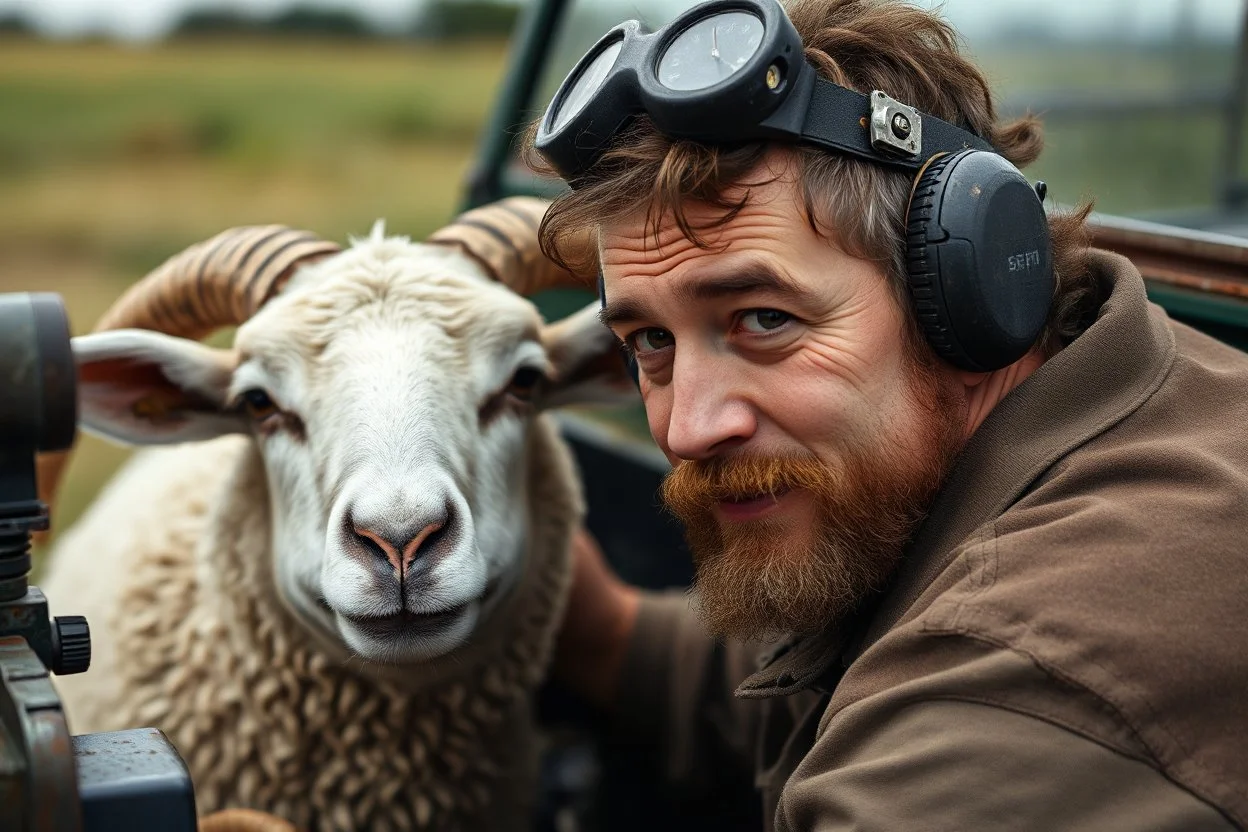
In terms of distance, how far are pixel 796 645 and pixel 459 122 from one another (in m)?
14.3

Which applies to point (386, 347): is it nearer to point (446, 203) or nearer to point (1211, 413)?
point (1211, 413)

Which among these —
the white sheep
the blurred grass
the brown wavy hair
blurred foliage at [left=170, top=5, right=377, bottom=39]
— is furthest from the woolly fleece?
blurred foliage at [left=170, top=5, right=377, bottom=39]

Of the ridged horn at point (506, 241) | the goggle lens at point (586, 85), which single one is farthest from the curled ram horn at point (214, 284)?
the goggle lens at point (586, 85)

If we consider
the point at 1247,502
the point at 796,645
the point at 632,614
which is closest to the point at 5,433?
the point at 796,645

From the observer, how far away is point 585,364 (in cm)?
272

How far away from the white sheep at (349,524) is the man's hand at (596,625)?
0.33 metres

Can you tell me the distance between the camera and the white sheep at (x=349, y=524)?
2.18 meters

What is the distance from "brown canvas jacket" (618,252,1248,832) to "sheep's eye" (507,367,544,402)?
95cm

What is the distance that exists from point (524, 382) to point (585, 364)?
190 mm

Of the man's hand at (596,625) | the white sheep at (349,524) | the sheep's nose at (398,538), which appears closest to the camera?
the sheep's nose at (398,538)

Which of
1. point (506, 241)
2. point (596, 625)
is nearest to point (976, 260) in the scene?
point (506, 241)

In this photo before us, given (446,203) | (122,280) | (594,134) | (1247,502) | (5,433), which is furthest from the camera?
(446,203)

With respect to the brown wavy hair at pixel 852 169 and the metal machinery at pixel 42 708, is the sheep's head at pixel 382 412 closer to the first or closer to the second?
the brown wavy hair at pixel 852 169

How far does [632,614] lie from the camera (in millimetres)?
3141
